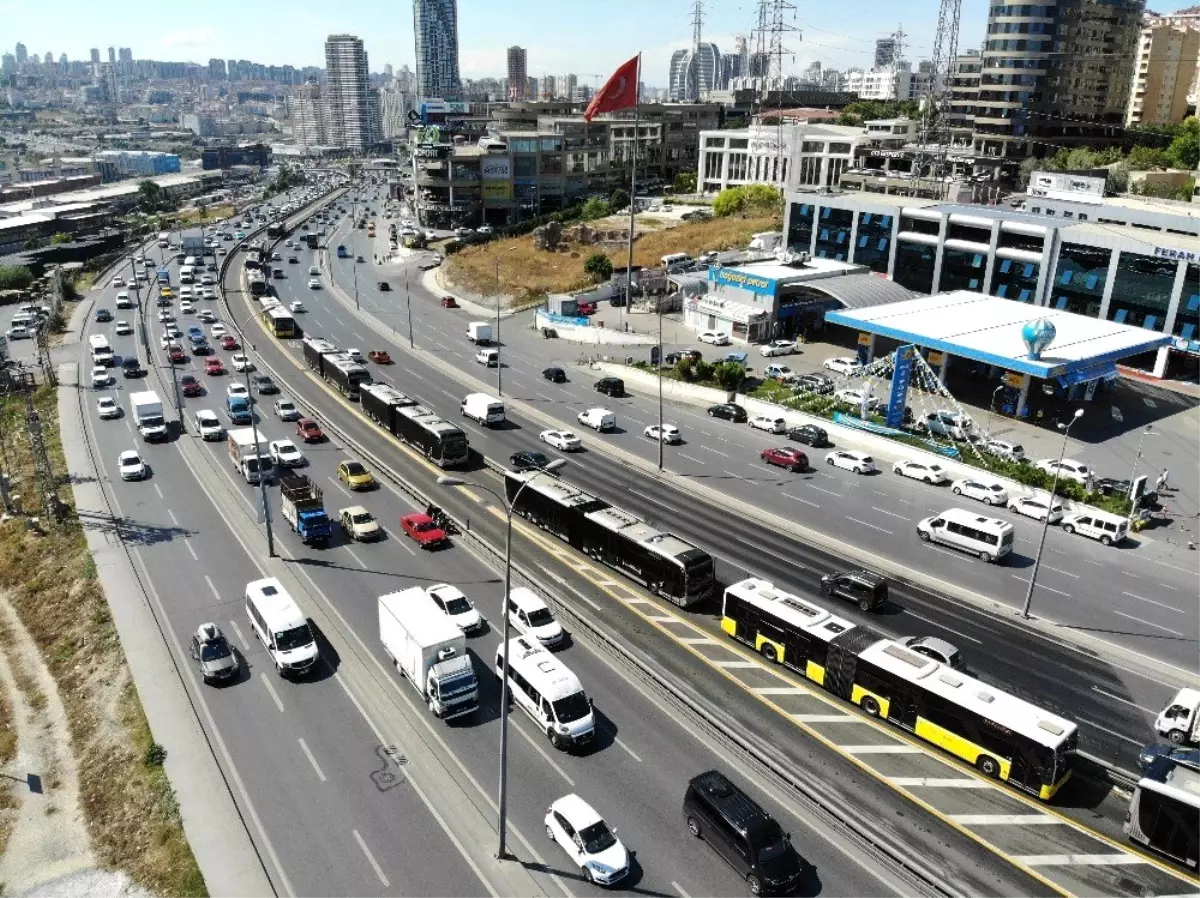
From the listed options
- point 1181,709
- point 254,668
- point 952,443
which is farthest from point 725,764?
point 952,443

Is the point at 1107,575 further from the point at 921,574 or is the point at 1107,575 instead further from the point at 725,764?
the point at 725,764

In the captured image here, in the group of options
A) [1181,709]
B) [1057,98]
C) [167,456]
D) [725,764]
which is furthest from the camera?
[1057,98]

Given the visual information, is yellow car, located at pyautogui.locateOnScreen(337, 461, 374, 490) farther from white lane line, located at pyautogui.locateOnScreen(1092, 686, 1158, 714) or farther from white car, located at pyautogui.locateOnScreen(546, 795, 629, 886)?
white lane line, located at pyautogui.locateOnScreen(1092, 686, 1158, 714)

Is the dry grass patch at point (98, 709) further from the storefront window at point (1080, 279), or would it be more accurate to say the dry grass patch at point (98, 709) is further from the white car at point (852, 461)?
the storefront window at point (1080, 279)

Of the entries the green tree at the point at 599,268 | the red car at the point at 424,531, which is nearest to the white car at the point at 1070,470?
the red car at the point at 424,531

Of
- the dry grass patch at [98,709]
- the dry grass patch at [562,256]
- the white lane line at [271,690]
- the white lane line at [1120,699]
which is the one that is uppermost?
the dry grass patch at [562,256]

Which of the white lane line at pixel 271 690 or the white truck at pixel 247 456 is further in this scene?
the white truck at pixel 247 456

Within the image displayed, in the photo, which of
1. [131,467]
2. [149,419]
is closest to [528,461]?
[131,467]
